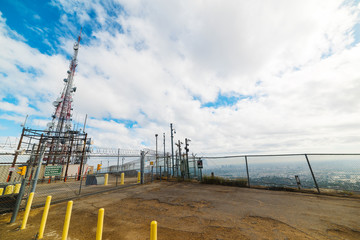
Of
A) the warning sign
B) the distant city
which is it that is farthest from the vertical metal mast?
the distant city

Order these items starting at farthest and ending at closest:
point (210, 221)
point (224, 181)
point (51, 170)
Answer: point (224, 181) → point (51, 170) → point (210, 221)

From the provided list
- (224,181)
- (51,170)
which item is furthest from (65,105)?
(224,181)

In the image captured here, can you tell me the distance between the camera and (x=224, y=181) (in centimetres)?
1220

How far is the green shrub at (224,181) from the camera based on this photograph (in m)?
11.2

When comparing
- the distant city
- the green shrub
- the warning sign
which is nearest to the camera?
the warning sign

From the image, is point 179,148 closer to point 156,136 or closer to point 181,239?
point 156,136

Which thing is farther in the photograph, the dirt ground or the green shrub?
the green shrub

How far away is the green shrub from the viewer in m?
11.2

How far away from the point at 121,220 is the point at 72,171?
987 inches

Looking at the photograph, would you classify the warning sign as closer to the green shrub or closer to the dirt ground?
the dirt ground

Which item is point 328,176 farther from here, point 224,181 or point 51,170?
point 51,170

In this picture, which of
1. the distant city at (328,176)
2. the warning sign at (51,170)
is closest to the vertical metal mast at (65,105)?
the warning sign at (51,170)

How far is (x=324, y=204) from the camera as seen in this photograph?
628 cm

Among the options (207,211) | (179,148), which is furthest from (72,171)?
(207,211)
